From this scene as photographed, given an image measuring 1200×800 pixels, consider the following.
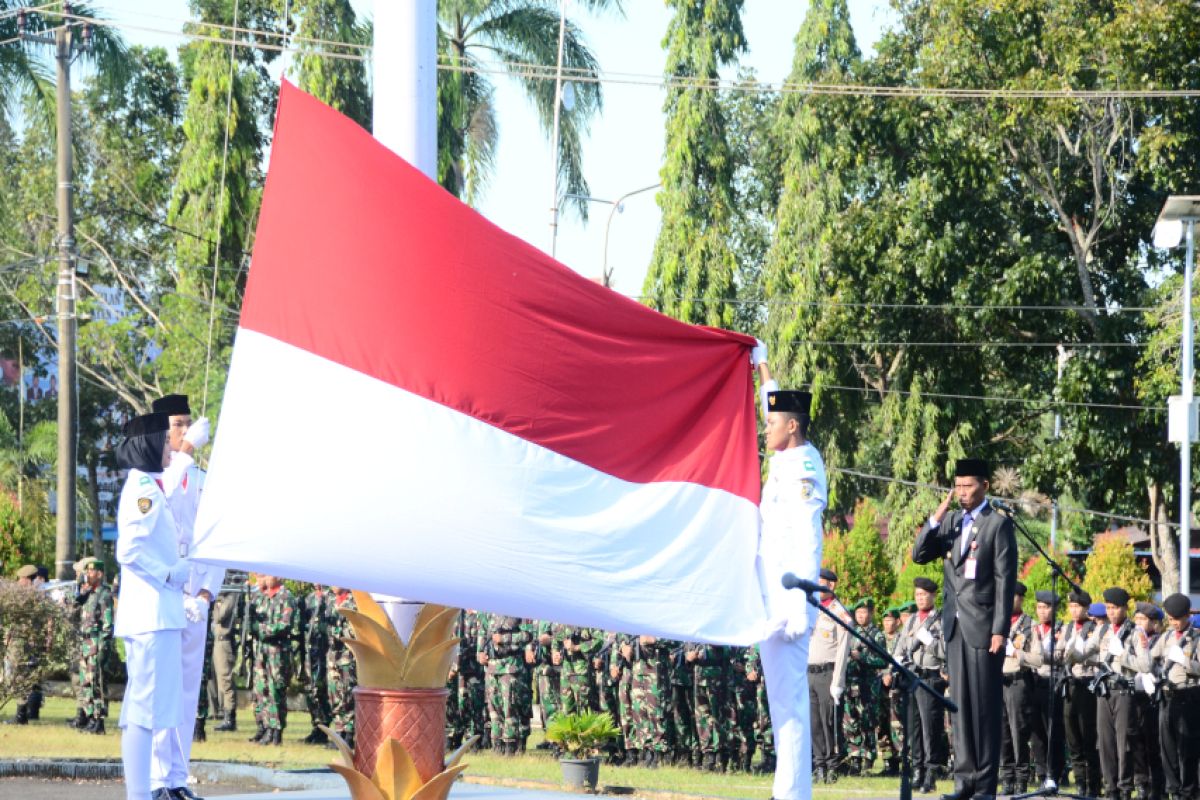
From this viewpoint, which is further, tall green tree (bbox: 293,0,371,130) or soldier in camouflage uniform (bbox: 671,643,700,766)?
tall green tree (bbox: 293,0,371,130)

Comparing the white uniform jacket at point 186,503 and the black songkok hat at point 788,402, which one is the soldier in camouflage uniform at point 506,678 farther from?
the black songkok hat at point 788,402

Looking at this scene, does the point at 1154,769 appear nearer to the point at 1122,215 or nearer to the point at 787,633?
the point at 787,633

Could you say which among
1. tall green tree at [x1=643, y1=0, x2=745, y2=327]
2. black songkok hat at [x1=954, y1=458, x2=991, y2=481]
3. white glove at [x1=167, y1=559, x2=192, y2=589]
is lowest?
white glove at [x1=167, y1=559, x2=192, y2=589]

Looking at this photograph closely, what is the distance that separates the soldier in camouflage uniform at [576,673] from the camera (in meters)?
15.4

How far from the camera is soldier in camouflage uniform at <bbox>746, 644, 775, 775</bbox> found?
1448 cm

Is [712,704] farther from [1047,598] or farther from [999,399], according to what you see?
[999,399]

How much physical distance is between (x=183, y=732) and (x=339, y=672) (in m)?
6.68

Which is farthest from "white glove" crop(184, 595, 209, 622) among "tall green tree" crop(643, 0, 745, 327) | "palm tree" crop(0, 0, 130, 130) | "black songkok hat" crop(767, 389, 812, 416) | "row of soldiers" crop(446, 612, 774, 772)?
"tall green tree" crop(643, 0, 745, 327)

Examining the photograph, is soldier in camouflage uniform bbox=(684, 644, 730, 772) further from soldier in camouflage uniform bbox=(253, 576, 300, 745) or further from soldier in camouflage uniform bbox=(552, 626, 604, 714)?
soldier in camouflage uniform bbox=(253, 576, 300, 745)

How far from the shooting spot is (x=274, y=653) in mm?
16469

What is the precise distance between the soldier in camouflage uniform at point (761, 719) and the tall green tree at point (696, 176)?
19.4 metres

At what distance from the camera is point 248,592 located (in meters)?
17.9

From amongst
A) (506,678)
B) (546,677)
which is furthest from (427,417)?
(546,677)

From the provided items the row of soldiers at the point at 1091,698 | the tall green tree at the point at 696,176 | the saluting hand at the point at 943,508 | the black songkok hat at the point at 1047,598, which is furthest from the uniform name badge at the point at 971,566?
the tall green tree at the point at 696,176
